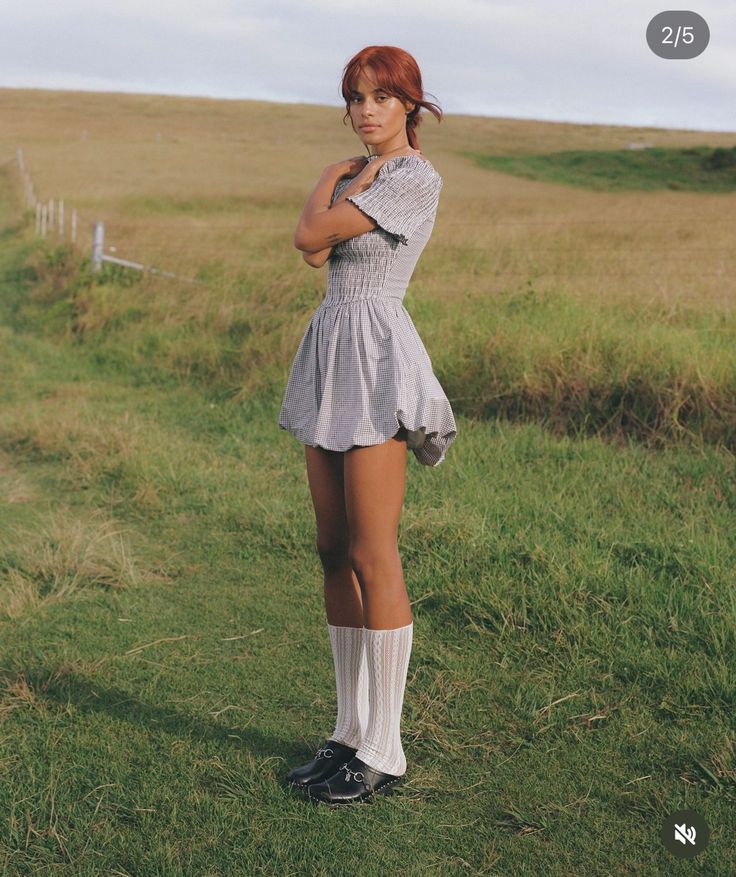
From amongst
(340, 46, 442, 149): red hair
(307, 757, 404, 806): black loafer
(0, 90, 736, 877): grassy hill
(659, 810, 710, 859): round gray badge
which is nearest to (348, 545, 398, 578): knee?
(307, 757, 404, 806): black loafer

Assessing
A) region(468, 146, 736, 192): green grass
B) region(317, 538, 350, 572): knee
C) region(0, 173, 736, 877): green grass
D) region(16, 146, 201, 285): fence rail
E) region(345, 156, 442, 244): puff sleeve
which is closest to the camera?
region(345, 156, 442, 244): puff sleeve

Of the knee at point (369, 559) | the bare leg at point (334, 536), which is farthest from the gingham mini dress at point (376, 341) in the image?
the knee at point (369, 559)

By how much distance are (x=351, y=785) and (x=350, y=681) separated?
326mm

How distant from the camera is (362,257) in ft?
9.49

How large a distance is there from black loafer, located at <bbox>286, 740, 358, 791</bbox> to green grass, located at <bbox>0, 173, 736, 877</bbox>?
8 cm

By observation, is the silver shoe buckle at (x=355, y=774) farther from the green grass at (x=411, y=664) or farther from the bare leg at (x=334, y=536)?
the bare leg at (x=334, y=536)

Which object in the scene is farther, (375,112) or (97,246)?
(97,246)

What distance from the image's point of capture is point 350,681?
3.20 m

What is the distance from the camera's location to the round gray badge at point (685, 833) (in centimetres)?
279

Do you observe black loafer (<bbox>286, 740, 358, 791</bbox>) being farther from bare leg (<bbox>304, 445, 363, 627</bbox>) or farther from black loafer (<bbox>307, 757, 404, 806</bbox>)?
bare leg (<bbox>304, 445, 363, 627</bbox>)

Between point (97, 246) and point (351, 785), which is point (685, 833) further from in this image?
point (97, 246)

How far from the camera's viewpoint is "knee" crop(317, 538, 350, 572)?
3088 millimetres

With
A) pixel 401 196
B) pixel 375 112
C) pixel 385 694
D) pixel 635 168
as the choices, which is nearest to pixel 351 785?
pixel 385 694

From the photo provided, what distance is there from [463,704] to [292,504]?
2.22m
